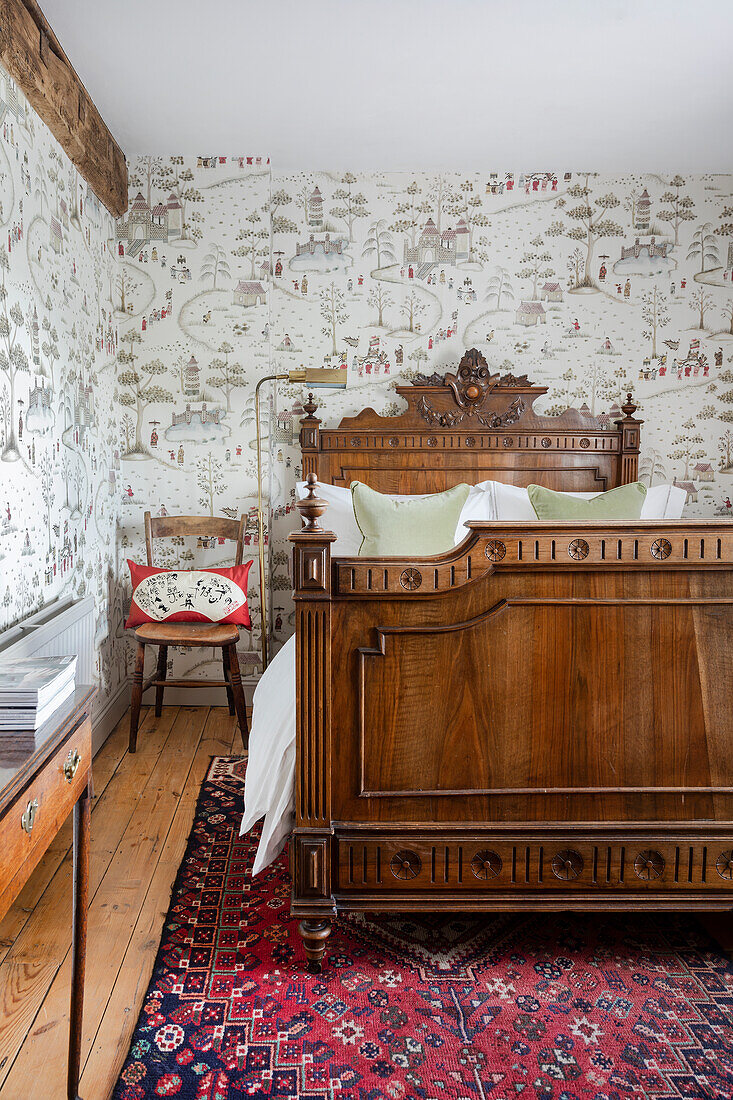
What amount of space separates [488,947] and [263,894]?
2.08ft

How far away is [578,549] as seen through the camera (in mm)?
1618

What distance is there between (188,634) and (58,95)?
198 centimetres

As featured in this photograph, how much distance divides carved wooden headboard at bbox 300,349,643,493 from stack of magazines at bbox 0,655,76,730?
2.19 m

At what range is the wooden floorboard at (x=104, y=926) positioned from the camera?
1.45 metres

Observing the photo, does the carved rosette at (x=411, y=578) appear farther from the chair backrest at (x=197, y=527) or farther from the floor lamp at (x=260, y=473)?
the chair backrest at (x=197, y=527)

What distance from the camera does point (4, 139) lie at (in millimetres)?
2076

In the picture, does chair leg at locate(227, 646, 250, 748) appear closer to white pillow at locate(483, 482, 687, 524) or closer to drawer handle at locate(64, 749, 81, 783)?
white pillow at locate(483, 482, 687, 524)

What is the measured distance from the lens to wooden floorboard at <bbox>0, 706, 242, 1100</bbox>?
4.75 ft

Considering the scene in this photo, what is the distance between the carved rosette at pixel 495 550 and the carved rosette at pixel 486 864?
2.24ft

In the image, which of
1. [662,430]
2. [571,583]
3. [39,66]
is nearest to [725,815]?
[571,583]

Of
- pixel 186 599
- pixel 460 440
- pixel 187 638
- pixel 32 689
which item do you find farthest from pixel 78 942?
pixel 460 440

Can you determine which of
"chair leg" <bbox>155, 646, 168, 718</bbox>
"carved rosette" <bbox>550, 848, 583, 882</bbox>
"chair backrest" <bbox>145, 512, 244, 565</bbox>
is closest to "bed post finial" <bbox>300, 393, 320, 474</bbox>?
"chair backrest" <bbox>145, 512, 244, 565</bbox>

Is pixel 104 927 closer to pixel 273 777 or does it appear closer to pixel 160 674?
pixel 273 777

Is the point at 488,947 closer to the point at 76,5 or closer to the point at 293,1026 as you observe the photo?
the point at 293,1026
